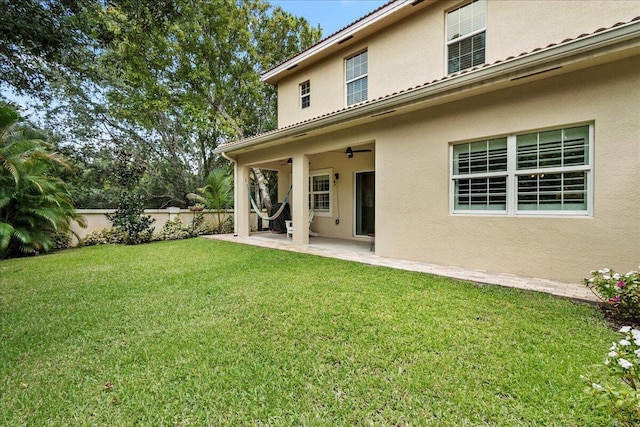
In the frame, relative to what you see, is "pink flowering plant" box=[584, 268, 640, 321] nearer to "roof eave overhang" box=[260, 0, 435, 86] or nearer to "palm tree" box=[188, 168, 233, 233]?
"roof eave overhang" box=[260, 0, 435, 86]

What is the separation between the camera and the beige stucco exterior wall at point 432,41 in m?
5.47

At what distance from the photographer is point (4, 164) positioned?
6.98 meters

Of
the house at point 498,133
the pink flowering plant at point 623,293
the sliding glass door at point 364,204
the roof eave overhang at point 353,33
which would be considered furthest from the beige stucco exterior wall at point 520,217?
the roof eave overhang at point 353,33

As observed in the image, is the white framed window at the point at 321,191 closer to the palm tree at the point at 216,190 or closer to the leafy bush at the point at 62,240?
the palm tree at the point at 216,190

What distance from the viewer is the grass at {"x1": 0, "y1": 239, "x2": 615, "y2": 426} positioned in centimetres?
205

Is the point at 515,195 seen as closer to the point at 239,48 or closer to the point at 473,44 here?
the point at 473,44

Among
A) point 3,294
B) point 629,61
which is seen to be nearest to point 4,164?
point 3,294

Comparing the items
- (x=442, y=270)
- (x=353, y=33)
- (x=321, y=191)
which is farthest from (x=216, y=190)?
(x=442, y=270)

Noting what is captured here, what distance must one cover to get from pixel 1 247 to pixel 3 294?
10.6ft

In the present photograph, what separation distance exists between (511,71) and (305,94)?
7.57 metres

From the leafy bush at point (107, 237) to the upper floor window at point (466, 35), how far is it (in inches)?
450

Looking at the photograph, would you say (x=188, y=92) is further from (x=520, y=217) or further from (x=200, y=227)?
(x=520, y=217)

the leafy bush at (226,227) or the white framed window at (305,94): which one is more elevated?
the white framed window at (305,94)

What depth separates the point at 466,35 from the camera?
6.83m
